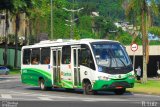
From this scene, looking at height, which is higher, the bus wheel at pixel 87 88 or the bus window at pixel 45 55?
the bus window at pixel 45 55

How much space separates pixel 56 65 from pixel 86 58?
12.1 feet

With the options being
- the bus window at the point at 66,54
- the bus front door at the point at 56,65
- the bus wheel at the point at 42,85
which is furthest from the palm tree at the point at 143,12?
→ the bus window at the point at 66,54

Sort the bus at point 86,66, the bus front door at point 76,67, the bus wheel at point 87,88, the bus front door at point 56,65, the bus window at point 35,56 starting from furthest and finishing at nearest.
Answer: the bus window at point 35,56 < the bus front door at point 56,65 < the bus front door at point 76,67 < the bus wheel at point 87,88 < the bus at point 86,66

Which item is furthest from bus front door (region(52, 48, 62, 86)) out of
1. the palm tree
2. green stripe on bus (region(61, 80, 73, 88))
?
the palm tree

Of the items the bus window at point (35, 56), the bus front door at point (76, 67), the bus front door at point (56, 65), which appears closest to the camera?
the bus front door at point (76, 67)

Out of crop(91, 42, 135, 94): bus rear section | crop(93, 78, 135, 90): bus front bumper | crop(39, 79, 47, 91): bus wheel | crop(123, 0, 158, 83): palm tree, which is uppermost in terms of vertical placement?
crop(123, 0, 158, 83): palm tree

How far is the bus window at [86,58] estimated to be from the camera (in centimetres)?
2833

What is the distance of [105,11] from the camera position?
198 m

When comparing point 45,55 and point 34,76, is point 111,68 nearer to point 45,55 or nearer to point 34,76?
point 45,55

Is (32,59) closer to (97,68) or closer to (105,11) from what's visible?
(97,68)

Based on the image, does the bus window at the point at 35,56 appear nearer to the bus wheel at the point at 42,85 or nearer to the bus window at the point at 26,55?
the bus window at the point at 26,55

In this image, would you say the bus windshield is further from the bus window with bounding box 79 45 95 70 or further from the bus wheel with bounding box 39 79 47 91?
the bus wheel with bounding box 39 79 47 91

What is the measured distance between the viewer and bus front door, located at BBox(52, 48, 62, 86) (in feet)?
105

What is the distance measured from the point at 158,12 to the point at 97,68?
1334 centimetres
